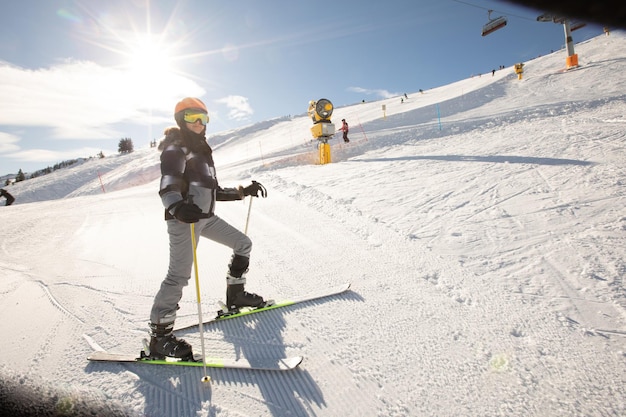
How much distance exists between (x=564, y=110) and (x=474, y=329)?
1203cm

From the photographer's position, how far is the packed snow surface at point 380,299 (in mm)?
1886

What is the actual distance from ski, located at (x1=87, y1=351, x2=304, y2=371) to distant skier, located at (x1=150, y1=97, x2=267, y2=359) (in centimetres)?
6

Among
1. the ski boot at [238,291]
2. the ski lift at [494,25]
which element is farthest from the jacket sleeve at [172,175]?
the ski lift at [494,25]

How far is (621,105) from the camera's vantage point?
32.3 ft

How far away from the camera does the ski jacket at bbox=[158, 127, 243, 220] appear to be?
232 centimetres

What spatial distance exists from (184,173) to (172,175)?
155 millimetres

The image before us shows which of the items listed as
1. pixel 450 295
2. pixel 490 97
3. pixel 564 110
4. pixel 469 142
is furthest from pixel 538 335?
pixel 490 97

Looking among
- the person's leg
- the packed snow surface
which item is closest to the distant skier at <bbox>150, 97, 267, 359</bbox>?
the person's leg

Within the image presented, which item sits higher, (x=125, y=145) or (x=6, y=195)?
(x=125, y=145)

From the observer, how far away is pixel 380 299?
292cm

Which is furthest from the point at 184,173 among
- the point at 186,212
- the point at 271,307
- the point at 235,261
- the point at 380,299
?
the point at 380,299

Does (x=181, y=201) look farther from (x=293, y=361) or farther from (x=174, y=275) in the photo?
(x=293, y=361)

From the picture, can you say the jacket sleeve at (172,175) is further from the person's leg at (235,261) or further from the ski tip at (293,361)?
the ski tip at (293,361)

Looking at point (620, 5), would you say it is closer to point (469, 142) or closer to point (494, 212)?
point (494, 212)
